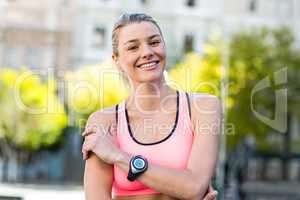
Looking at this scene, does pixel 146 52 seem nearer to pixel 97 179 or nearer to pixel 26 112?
pixel 97 179

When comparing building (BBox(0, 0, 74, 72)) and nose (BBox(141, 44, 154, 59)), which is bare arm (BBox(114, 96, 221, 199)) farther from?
building (BBox(0, 0, 74, 72))

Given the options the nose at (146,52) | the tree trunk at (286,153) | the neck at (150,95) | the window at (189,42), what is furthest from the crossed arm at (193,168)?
the tree trunk at (286,153)

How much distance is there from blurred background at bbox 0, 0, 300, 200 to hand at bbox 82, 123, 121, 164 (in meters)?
26.0

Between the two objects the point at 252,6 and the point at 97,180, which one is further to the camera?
the point at 252,6

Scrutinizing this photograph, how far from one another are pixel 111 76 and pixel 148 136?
27.7 meters

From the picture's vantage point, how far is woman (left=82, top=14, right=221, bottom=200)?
6.56 feet

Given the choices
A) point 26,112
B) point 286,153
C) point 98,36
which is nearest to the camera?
point 26,112

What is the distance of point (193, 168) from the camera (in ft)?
6.65

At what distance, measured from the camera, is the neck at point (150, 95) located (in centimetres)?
213

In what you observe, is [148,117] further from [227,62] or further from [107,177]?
[227,62]

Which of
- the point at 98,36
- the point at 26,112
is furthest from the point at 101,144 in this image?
the point at 98,36

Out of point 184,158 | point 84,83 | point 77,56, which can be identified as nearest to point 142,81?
point 184,158

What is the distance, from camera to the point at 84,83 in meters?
29.5

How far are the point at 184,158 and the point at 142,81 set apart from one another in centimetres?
27
